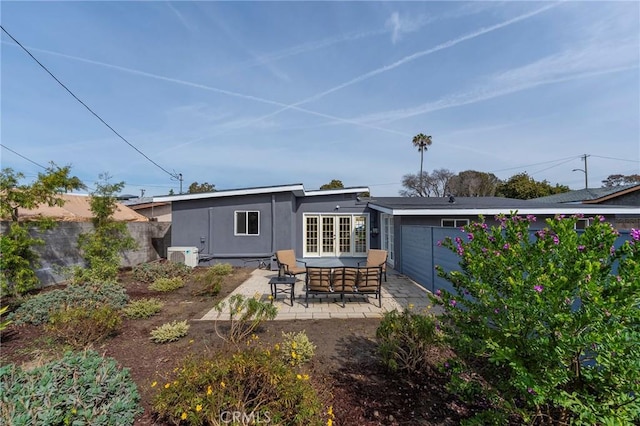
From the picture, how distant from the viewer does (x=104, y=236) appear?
8438 mm

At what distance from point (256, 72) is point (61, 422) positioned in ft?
33.8

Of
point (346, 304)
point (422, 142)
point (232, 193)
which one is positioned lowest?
point (346, 304)

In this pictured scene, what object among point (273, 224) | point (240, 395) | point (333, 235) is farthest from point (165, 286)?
point (333, 235)

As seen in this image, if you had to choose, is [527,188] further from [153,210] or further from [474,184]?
[153,210]

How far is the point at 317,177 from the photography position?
976 inches

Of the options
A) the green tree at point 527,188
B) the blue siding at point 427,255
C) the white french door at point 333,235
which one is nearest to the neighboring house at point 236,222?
the white french door at point 333,235

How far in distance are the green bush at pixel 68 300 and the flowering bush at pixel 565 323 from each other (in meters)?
6.45

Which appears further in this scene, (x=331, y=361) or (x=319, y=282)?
(x=319, y=282)

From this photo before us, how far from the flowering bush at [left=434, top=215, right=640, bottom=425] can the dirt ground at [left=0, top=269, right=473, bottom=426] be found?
0.89 metres

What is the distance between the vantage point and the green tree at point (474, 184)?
36.3 m

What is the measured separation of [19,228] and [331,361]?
7581mm

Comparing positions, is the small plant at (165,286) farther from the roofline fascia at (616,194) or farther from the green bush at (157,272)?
the roofline fascia at (616,194)

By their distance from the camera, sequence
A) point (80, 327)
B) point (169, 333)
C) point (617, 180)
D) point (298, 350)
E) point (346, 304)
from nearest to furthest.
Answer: point (298, 350) → point (80, 327) → point (169, 333) → point (346, 304) → point (617, 180)

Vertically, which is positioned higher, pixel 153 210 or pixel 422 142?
pixel 422 142
